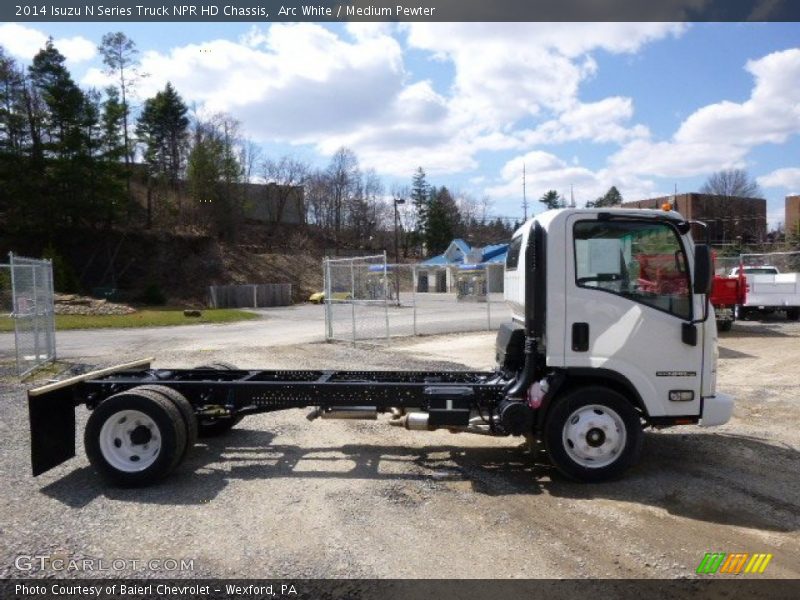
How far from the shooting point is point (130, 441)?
577 centimetres

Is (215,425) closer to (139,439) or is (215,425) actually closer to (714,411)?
(139,439)

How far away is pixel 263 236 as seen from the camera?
75125 millimetres

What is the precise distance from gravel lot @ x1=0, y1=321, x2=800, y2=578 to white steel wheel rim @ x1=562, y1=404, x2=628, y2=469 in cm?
28

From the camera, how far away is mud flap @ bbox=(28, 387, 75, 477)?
218 inches

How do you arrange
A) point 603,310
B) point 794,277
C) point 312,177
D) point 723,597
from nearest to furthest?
1. point 723,597
2. point 603,310
3. point 794,277
4. point 312,177

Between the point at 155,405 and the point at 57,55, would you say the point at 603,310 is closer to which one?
the point at 155,405

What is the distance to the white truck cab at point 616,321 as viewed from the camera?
5.55m

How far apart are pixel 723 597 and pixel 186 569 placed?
3.42 metres

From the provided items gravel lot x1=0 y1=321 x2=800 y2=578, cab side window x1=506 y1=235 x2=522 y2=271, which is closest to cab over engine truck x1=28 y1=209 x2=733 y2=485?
gravel lot x1=0 y1=321 x2=800 y2=578

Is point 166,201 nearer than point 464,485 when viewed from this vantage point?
No

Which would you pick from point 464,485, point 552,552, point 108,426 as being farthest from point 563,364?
point 108,426

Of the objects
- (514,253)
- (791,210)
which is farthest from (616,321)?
(791,210)

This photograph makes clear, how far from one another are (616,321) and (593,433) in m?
1.05

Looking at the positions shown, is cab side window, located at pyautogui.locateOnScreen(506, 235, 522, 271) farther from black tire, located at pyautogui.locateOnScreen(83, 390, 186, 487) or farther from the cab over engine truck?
black tire, located at pyautogui.locateOnScreen(83, 390, 186, 487)
